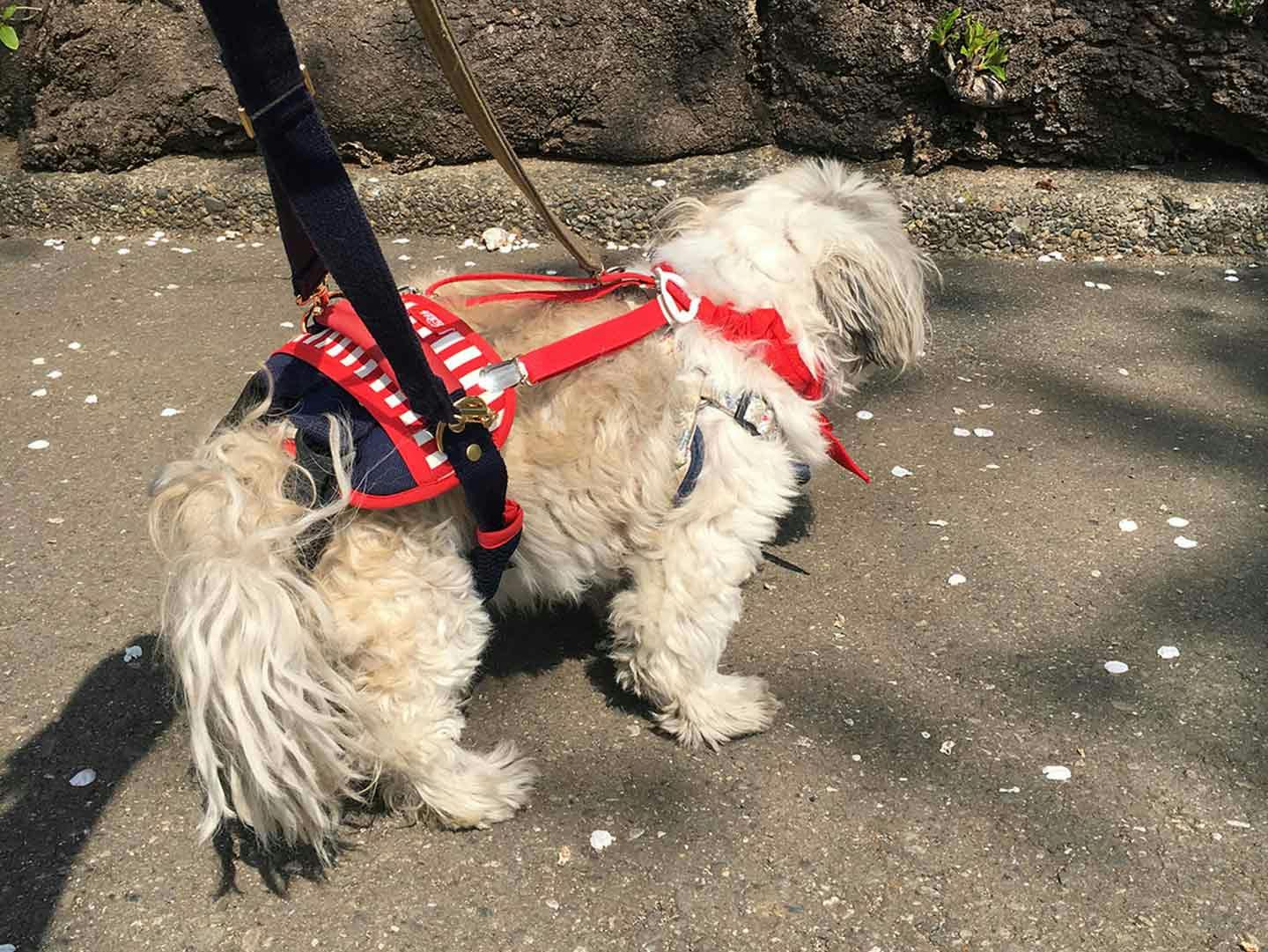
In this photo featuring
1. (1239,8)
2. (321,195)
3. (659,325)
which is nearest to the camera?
(321,195)

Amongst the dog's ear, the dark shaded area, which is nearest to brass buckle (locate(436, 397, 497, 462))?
the dog's ear

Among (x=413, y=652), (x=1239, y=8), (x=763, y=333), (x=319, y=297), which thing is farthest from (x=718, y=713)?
(x=1239, y=8)

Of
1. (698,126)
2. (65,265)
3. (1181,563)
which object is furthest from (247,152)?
(1181,563)

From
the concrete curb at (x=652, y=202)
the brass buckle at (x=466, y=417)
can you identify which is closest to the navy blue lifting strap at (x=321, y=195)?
the brass buckle at (x=466, y=417)

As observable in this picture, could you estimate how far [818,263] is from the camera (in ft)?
9.12

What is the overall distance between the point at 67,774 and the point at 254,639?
101 centimetres

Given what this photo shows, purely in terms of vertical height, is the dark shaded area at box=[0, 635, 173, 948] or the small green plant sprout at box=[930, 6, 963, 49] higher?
the small green plant sprout at box=[930, 6, 963, 49]

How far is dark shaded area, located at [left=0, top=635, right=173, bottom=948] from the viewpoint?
7.68ft

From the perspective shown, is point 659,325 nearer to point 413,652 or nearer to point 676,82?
point 413,652

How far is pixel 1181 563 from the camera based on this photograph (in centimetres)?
330

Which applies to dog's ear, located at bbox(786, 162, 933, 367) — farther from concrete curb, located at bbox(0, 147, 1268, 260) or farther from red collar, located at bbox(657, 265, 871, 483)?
concrete curb, located at bbox(0, 147, 1268, 260)

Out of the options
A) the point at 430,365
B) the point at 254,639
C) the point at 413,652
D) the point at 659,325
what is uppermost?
the point at 430,365

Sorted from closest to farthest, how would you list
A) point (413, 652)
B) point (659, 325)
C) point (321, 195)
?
point (321, 195), point (413, 652), point (659, 325)

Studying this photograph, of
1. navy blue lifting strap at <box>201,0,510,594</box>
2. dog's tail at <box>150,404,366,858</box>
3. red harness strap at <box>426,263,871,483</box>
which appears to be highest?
navy blue lifting strap at <box>201,0,510,594</box>
